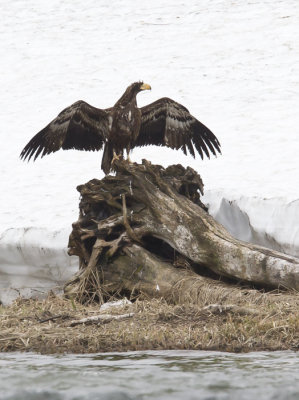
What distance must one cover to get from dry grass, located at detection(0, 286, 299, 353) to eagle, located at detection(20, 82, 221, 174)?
7.84 feet

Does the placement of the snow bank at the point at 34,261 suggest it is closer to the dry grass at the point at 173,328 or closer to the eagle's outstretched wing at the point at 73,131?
the eagle's outstretched wing at the point at 73,131

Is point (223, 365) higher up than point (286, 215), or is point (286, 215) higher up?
point (286, 215)

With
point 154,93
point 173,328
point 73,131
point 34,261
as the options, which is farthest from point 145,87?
point 154,93

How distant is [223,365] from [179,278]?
2255 mm

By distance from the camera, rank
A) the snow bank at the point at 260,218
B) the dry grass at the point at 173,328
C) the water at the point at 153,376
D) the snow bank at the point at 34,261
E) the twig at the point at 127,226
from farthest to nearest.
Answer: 1. the snow bank at the point at 34,261
2. the snow bank at the point at 260,218
3. the twig at the point at 127,226
4. the dry grass at the point at 173,328
5. the water at the point at 153,376

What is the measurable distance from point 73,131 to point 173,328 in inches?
133

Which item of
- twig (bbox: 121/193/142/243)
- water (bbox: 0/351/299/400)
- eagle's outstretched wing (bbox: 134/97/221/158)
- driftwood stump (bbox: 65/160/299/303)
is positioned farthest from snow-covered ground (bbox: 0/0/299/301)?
water (bbox: 0/351/299/400)

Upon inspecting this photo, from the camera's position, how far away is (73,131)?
8.30m

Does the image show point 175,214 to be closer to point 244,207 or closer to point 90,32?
point 244,207

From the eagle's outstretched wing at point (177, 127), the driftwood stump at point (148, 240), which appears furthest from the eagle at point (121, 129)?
the driftwood stump at point (148, 240)

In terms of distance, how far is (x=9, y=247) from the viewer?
26.3ft

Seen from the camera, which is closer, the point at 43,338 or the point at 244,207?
the point at 43,338

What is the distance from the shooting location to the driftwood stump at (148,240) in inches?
263

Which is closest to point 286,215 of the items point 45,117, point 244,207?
point 244,207
